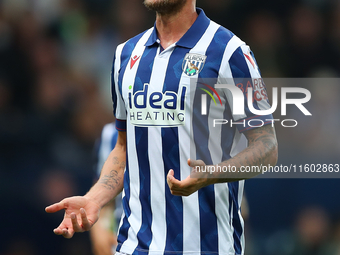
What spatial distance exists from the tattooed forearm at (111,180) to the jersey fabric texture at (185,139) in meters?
0.23

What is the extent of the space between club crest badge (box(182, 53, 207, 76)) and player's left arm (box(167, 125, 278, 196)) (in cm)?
39

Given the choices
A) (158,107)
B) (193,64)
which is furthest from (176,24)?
(158,107)

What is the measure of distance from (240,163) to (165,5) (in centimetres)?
90

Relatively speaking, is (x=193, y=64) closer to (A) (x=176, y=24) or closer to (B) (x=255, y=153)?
(A) (x=176, y=24)

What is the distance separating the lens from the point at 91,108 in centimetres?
537

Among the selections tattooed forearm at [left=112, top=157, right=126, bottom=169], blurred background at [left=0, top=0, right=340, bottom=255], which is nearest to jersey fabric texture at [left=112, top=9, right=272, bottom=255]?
tattooed forearm at [left=112, top=157, right=126, bottom=169]

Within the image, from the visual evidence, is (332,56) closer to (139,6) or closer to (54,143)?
(139,6)

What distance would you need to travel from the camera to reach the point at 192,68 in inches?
→ 89.6

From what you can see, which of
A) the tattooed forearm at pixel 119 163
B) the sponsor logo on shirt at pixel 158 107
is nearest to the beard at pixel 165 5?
the sponsor logo on shirt at pixel 158 107

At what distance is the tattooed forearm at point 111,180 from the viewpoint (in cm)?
257

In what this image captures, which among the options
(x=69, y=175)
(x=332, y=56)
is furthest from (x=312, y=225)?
(x=69, y=175)

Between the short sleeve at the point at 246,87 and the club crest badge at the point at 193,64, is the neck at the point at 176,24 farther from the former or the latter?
the short sleeve at the point at 246,87

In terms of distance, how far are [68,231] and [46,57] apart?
3.72 metres

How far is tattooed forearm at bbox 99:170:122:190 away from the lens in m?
2.57
